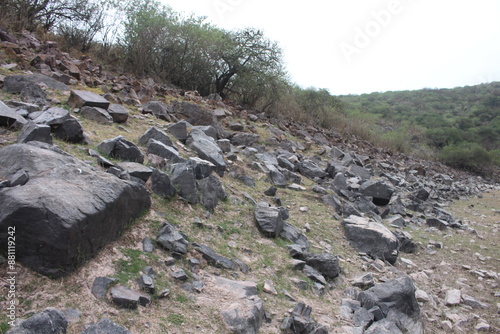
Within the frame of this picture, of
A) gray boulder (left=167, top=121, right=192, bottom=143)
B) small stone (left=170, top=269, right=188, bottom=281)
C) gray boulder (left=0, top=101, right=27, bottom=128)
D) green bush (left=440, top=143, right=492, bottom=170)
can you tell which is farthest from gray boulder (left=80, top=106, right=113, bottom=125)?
green bush (left=440, top=143, right=492, bottom=170)

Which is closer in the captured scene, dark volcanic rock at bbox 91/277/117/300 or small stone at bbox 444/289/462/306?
dark volcanic rock at bbox 91/277/117/300

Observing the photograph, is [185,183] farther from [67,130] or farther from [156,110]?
[156,110]

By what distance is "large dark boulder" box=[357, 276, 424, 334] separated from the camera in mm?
2928

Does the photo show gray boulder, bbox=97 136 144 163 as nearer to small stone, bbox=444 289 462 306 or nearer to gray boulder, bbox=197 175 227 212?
gray boulder, bbox=197 175 227 212

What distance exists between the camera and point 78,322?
1.80 meters

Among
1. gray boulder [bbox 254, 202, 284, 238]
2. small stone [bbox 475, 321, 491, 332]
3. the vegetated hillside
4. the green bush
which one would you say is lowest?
small stone [bbox 475, 321, 491, 332]

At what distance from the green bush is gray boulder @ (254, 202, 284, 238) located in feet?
60.0

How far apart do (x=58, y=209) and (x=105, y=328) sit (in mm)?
749

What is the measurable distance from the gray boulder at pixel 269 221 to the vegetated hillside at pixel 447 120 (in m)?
15.4

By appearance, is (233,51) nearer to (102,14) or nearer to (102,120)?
(102,14)

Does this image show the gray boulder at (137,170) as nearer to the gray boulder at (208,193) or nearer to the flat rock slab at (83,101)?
the gray boulder at (208,193)

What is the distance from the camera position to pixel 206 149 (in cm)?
533

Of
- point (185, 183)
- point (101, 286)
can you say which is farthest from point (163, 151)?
point (101, 286)

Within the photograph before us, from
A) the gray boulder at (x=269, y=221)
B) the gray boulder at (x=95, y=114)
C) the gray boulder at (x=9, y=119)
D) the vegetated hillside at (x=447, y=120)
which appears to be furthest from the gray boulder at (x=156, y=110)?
the vegetated hillside at (x=447, y=120)
